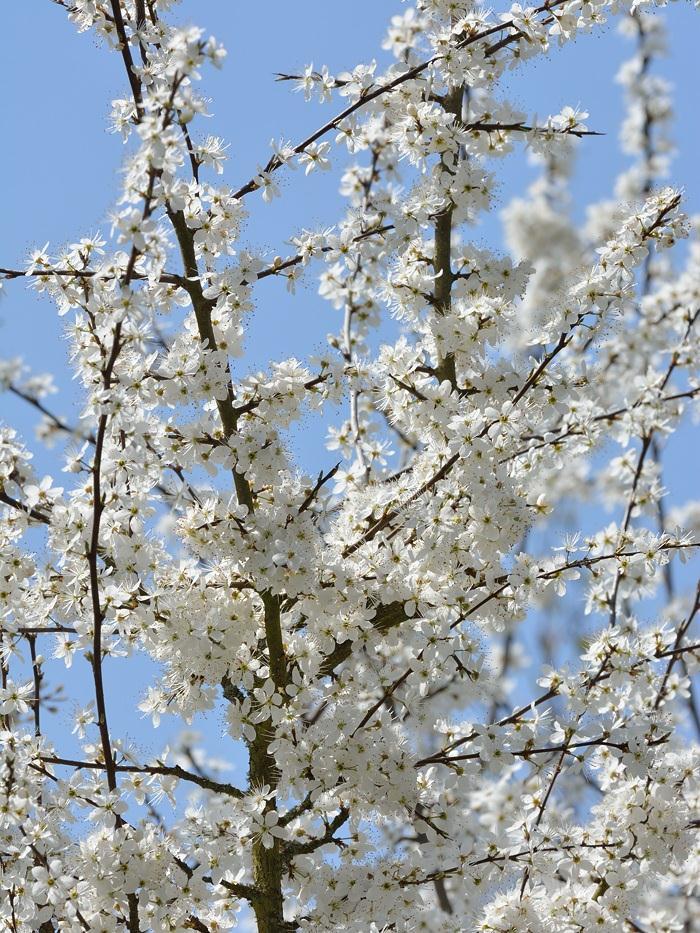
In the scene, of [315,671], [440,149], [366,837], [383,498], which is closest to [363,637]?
[315,671]

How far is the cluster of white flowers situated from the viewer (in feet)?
12.3

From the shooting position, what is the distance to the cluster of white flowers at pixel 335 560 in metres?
3.76

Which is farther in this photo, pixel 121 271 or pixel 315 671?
pixel 315 671

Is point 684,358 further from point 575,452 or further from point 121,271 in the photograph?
point 121,271

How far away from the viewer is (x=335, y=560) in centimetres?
399

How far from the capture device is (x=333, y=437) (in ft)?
15.6

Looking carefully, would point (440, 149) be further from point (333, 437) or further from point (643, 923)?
point (643, 923)

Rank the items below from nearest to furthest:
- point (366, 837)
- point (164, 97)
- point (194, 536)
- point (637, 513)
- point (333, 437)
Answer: point (164, 97)
point (194, 536)
point (366, 837)
point (333, 437)
point (637, 513)

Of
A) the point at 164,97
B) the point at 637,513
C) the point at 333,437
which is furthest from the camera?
the point at 637,513

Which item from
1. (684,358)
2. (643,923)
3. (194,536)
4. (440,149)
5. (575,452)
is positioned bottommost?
(643,923)

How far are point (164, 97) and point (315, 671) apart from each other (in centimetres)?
203

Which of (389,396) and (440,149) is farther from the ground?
(440,149)

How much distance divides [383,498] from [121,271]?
1.26 metres

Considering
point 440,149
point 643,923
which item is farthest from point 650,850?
point 440,149
